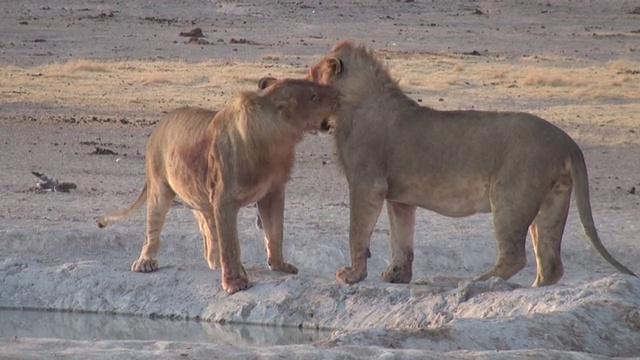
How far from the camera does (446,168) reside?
8.23 m

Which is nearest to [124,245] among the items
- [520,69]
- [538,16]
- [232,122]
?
[232,122]

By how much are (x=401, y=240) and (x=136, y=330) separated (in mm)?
1622

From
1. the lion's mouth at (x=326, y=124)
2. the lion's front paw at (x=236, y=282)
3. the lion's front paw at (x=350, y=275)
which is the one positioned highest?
the lion's mouth at (x=326, y=124)

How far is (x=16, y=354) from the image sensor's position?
649cm

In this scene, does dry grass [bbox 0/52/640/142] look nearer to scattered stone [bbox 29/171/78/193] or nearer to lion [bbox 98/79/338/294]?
scattered stone [bbox 29/171/78/193]

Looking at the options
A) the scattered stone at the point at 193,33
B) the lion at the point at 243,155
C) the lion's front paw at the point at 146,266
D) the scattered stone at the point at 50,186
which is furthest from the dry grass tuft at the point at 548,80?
the lion at the point at 243,155

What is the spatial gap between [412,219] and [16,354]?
114 inches

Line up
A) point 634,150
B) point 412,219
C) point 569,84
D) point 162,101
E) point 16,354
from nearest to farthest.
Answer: point 16,354, point 412,219, point 634,150, point 162,101, point 569,84

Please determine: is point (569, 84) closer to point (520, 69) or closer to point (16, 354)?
point (520, 69)

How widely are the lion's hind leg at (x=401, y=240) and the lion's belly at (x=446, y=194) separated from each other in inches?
7.6

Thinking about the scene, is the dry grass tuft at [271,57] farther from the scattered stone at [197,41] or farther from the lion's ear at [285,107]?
the lion's ear at [285,107]

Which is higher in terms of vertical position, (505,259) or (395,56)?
(505,259)

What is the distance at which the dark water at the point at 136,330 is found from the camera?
27.1 ft

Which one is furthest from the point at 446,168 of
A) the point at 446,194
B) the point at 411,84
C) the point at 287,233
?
the point at 411,84
